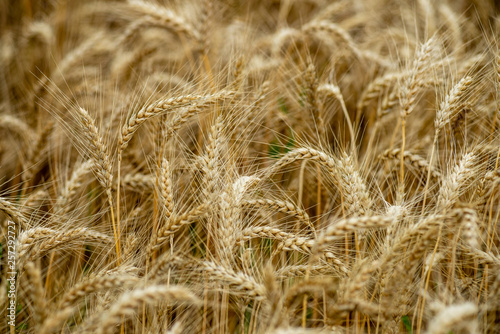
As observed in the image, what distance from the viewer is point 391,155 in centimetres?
189

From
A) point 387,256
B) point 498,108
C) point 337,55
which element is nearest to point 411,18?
point 337,55

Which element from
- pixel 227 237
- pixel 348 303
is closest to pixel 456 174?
pixel 348 303

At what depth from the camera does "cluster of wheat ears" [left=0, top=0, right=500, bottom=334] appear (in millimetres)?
1386

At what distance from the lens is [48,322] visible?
1142 millimetres

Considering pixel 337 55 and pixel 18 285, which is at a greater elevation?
pixel 337 55

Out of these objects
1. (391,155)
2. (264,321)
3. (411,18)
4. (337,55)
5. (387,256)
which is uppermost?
(411,18)

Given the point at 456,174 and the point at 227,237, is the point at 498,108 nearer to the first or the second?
the point at 456,174

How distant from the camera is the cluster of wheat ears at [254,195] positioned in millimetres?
1386

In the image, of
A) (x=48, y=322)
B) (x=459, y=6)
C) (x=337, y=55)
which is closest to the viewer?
(x=48, y=322)

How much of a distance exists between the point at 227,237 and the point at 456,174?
3.27 feet

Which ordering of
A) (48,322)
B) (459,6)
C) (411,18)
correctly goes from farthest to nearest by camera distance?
(459,6)
(411,18)
(48,322)

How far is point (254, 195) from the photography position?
181 centimetres

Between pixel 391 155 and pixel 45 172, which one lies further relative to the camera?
pixel 45 172

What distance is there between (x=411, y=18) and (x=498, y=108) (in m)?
1.83
